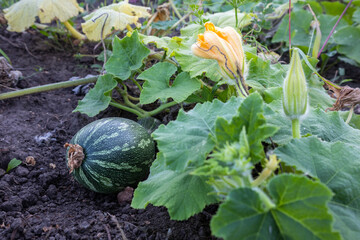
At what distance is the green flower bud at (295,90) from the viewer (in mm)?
1343

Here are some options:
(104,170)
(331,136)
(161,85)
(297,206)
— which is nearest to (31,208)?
(104,170)

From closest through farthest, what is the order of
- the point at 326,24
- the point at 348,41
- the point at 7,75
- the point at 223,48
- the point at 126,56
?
the point at 223,48 → the point at 126,56 → the point at 7,75 → the point at 348,41 → the point at 326,24

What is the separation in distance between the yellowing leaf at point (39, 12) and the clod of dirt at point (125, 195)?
1735 millimetres

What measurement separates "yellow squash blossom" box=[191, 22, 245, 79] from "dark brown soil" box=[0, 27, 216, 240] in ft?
2.38

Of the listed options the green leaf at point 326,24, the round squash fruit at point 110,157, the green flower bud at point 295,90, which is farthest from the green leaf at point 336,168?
the green leaf at point 326,24

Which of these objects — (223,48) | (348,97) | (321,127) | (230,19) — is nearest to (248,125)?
(223,48)

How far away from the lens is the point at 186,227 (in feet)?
5.37

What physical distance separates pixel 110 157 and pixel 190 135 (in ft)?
2.60

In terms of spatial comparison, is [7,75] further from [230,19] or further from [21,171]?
[230,19]

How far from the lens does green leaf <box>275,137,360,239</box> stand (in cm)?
121

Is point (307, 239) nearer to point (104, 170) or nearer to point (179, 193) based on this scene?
point (179, 193)

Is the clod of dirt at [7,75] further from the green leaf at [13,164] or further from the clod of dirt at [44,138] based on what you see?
the green leaf at [13,164]

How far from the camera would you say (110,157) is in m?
1.96

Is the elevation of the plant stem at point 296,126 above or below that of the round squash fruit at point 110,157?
above
